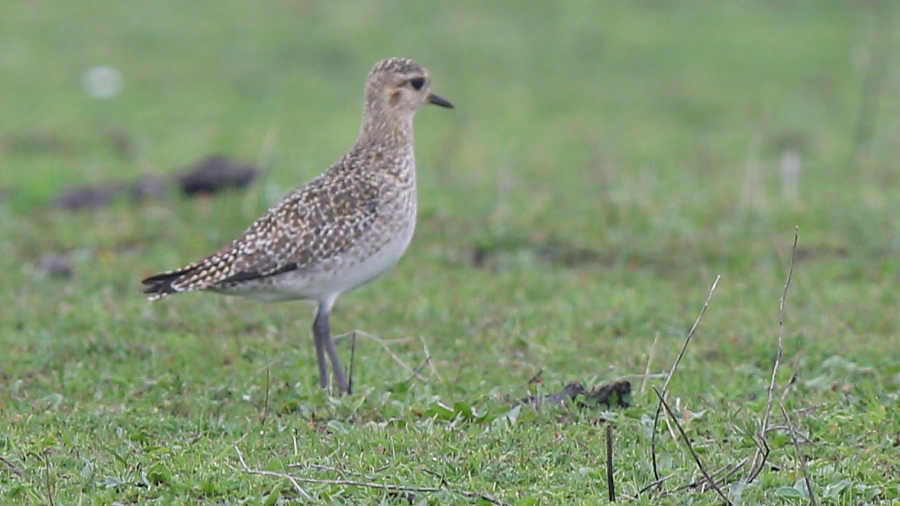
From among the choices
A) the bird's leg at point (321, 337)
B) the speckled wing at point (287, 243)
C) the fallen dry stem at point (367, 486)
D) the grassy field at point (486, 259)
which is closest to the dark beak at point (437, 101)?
the speckled wing at point (287, 243)

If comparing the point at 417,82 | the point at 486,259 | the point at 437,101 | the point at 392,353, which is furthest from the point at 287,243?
the point at 486,259

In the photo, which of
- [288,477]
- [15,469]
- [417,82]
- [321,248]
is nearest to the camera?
[288,477]

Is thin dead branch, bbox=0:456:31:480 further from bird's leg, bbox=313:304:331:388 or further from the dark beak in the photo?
the dark beak

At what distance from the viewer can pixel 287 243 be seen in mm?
7719

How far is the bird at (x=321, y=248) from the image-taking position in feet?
25.2

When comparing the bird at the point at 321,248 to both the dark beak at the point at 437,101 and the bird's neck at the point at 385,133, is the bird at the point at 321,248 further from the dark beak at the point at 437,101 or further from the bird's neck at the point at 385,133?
the dark beak at the point at 437,101

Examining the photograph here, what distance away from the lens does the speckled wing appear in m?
7.66

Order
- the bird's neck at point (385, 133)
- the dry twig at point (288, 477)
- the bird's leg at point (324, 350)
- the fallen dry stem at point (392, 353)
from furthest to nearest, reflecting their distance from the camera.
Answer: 1. the bird's neck at point (385, 133)
2. the fallen dry stem at point (392, 353)
3. the bird's leg at point (324, 350)
4. the dry twig at point (288, 477)

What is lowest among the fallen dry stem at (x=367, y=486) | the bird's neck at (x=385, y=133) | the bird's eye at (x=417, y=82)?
the fallen dry stem at (x=367, y=486)

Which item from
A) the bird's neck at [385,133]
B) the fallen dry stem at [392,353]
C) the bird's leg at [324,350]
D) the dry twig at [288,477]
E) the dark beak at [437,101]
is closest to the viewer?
the dry twig at [288,477]

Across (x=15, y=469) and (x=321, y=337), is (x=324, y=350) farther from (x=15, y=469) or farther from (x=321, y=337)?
(x=15, y=469)

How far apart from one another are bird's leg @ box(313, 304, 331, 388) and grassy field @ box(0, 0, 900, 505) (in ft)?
0.46

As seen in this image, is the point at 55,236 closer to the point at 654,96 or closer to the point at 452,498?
the point at 452,498

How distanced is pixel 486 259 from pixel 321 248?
138 inches
